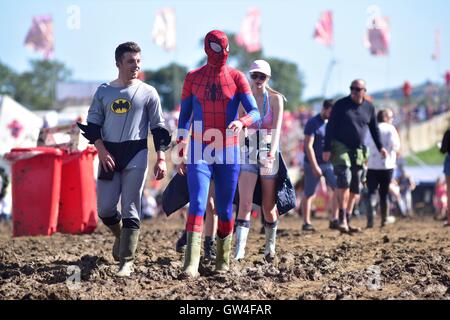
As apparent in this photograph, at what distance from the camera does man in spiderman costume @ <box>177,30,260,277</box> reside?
785 cm

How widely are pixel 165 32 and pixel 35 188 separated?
1379 inches

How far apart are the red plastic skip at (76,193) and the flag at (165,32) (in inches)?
1330

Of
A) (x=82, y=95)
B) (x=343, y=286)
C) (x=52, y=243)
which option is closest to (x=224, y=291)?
(x=343, y=286)

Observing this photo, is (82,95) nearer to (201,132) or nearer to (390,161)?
(390,161)

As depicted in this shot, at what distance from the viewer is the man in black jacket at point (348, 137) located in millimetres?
13031

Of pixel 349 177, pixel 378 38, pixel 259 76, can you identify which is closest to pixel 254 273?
pixel 259 76

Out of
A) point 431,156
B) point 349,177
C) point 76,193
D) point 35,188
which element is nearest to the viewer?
point 35,188

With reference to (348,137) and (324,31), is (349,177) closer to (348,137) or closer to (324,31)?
(348,137)

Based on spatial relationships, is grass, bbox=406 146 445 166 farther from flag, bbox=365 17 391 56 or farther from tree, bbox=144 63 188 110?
tree, bbox=144 63 188 110

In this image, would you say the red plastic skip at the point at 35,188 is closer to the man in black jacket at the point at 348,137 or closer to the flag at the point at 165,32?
the man in black jacket at the point at 348,137

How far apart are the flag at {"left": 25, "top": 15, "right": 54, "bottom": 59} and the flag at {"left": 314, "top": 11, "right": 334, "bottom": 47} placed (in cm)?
1280

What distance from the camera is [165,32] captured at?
4697 cm

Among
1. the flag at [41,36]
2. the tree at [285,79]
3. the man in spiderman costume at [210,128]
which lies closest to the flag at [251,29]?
the flag at [41,36]
